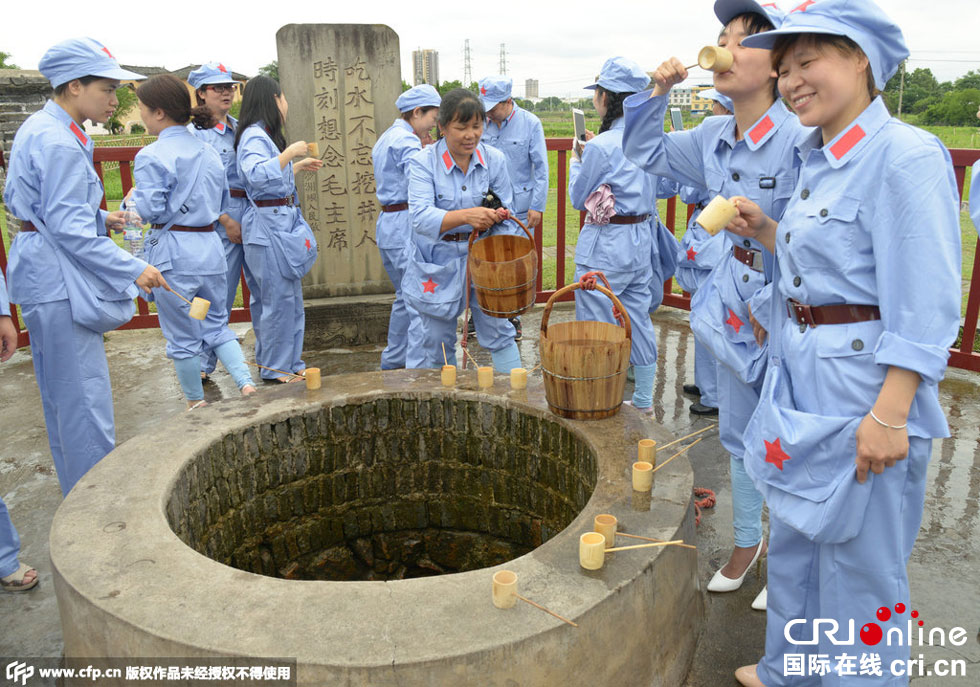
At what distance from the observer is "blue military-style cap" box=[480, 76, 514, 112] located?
628 cm

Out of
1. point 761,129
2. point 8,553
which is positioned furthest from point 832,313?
point 8,553

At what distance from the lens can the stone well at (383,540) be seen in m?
1.93

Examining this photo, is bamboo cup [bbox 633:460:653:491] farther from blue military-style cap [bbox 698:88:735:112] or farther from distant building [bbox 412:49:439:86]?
distant building [bbox 412:49:439:86]

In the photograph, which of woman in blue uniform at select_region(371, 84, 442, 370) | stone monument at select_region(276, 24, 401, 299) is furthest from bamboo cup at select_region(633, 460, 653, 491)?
stone monument at select_region(276, 24, 401, 299)

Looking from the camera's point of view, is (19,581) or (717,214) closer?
(717,214)

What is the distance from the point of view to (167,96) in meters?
4.35

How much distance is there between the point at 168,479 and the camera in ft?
9.07

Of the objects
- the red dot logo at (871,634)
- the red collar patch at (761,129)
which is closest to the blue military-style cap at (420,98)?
→ the red collar patch at (761,129)

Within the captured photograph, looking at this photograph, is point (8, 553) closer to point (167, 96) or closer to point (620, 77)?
point (167, 96)

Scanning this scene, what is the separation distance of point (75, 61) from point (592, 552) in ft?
9.81

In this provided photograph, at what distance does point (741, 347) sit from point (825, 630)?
991 millimetres

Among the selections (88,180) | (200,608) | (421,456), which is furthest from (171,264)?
(200,608)

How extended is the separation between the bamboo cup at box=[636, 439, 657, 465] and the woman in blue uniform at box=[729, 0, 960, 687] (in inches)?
21.7

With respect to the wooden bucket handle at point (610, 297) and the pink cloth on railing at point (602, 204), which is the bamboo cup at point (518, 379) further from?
the pink cloth on railing at point (602, 204)
